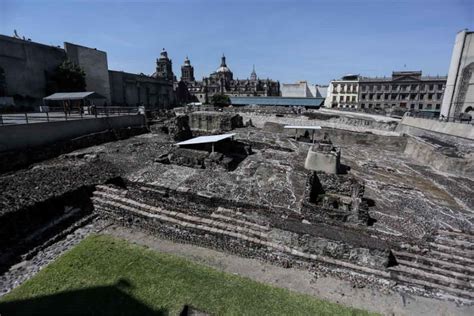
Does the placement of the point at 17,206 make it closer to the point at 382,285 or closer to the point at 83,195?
the point at 83,195

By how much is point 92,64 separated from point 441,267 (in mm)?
43582

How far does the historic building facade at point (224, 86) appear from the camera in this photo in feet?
280

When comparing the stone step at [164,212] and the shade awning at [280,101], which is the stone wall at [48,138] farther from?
the shade awning at [280,101]

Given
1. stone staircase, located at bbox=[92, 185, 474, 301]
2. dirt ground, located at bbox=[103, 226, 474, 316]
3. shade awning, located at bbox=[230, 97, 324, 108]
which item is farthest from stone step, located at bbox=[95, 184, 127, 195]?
shade awning, located at bbox=[230, 97, 324, 108]

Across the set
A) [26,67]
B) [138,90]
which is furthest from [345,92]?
→ [26,67]

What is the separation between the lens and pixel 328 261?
588 centimetres

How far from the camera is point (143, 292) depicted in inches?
198

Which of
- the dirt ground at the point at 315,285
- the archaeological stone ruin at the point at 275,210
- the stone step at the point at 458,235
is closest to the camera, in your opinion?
the dirt ground at the point at 315,285

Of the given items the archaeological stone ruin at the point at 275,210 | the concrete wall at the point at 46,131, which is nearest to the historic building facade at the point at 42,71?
the concrete wall at the point at 46,131

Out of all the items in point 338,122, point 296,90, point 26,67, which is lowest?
point 338,122

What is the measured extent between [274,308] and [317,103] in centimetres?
5034

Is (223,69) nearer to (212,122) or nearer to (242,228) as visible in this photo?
(212,122)

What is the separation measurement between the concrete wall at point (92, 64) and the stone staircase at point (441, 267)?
135 feet

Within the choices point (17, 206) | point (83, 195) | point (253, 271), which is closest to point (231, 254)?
point (253, 271)
